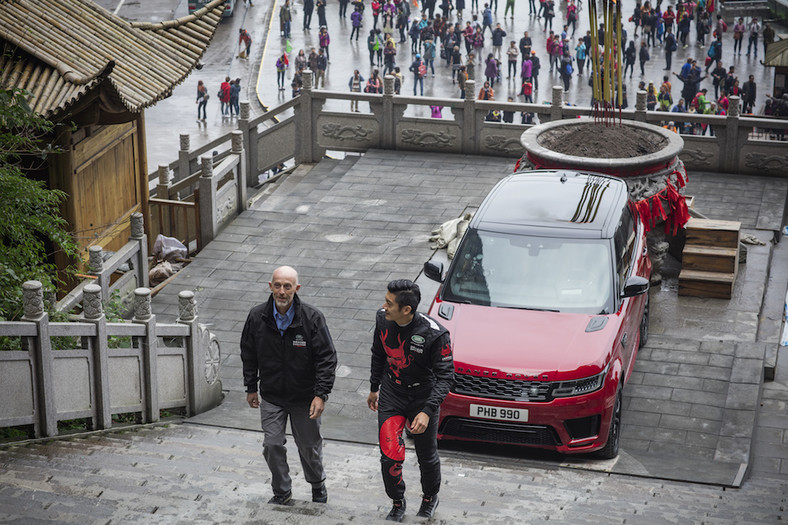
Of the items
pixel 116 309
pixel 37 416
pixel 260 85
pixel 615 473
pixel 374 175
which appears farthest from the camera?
pixel 260 85

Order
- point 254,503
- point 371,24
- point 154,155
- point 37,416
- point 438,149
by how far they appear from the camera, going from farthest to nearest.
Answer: point 371,24 < point 154,155 < point 438,149 < point 37,416 < point 254,503

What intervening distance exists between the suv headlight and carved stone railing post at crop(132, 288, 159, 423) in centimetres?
359

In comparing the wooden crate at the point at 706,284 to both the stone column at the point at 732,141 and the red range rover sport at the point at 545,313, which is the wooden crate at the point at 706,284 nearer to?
the red range rover sport at the point at 545,313

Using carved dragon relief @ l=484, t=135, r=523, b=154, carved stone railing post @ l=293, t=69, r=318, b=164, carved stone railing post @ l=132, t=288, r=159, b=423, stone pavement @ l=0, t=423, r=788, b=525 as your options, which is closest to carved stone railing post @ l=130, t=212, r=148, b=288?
carved stone railing post @ l=132, t=288, r=159, b=423

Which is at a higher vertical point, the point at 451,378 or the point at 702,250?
the point at 451,378

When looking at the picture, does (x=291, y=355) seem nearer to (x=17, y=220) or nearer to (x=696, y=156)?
(x=17, y=220)

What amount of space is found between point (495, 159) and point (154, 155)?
75.1ft

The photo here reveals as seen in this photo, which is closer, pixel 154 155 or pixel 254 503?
pixel 254 503

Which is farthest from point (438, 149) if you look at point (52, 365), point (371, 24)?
point (371, 24)

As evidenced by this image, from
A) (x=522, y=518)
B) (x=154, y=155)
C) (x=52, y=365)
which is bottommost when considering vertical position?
(x=154, y=155)

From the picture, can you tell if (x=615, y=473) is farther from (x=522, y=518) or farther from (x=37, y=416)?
(x=37, y=416)

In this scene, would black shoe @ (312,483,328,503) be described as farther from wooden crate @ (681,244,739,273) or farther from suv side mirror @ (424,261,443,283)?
wooden crate @ (681,244,739,273)

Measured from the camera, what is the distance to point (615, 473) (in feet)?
32.0

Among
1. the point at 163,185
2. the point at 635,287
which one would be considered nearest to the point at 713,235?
the point at 635,287
